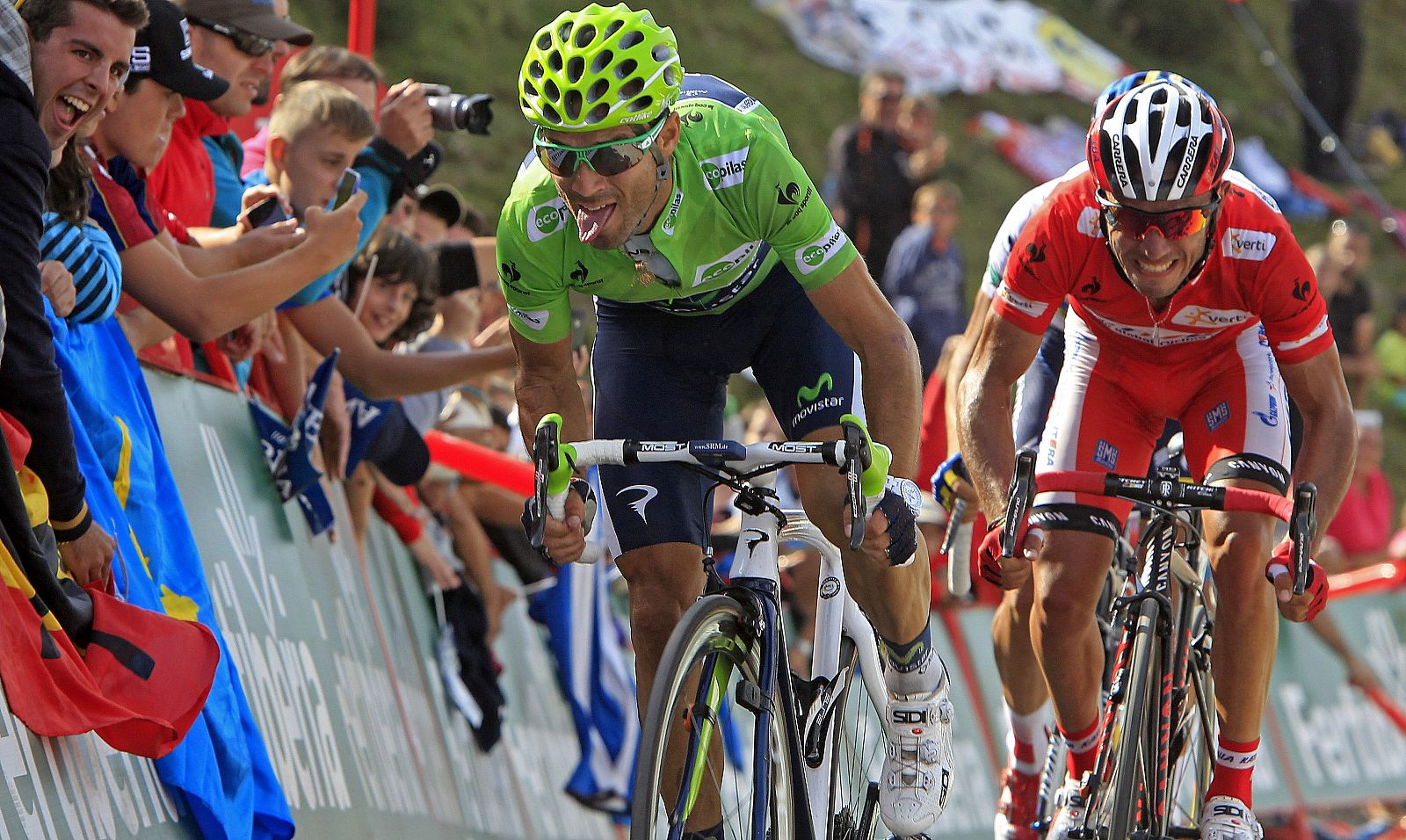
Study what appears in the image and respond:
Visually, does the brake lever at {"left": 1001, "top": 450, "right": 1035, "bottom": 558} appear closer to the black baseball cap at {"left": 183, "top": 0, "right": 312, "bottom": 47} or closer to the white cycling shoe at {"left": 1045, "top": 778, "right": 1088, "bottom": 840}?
the white cycling shoe at {"left": 1045, "top": 778, "right": 1088, "bottom": 840}

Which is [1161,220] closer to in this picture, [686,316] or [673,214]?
[686,316]

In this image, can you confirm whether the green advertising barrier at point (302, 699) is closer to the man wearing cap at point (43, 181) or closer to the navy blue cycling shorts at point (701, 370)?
the man wearing cap at point (43, 181)

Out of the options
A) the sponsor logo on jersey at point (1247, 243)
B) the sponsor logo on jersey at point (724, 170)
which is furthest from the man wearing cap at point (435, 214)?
the sponsor logo on jersey at point (1247, 243)

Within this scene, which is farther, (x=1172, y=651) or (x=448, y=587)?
(x=448, y=587)

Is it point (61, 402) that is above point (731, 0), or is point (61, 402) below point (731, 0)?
above

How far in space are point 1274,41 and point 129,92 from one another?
2600 cm

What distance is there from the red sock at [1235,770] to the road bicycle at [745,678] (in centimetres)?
127

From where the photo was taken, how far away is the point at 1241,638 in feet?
18.0

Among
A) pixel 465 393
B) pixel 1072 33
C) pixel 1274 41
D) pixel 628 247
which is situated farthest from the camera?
pixel 1274 41

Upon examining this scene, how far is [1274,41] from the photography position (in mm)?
28531

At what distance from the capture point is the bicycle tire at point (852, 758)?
16.4 ft

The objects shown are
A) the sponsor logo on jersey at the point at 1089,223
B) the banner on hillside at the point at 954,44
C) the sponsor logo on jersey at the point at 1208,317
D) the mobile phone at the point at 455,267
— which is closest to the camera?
the sponsor logo on jersey at the point at 1089,223

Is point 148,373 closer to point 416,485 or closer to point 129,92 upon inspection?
point 129,92

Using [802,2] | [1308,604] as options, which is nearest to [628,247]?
[1308,604]
